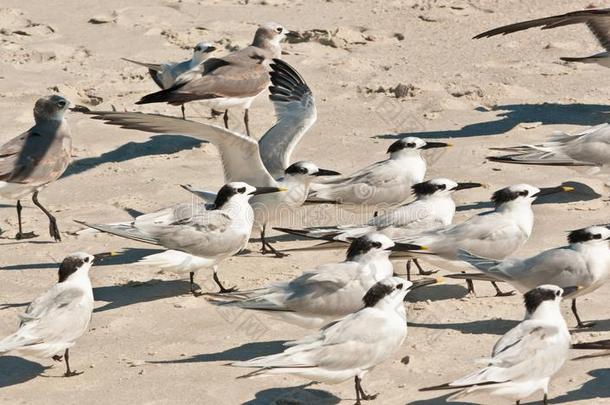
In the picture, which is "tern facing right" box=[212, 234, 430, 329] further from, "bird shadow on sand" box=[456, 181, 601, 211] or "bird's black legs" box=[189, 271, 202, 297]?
"bird shadow on sand" box=[456, 181, 601, 211]

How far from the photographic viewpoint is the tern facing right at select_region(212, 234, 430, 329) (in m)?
7.04

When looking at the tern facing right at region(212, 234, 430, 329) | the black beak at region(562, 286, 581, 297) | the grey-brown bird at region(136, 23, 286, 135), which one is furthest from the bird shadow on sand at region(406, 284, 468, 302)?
the grey-brown bird at region(136, 23, 286, 135)

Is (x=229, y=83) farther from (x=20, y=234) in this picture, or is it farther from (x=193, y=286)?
(x=193, y=286)

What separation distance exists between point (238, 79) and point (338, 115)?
94 centimetres

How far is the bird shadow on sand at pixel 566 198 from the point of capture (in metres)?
9.37

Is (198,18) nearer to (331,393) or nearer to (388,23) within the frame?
(388,23)

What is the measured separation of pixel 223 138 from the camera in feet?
28.7

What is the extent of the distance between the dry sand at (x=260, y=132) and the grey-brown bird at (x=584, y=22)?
0.39 m


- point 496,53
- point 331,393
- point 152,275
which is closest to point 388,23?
point 496,53

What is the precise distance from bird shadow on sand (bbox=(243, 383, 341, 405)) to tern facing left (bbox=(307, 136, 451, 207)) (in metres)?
2.56

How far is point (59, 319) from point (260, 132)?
4736 mm

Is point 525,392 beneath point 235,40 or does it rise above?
above

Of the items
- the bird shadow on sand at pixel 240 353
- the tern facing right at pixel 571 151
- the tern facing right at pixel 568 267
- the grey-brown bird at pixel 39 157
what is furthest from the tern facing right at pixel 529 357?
the grey-brown bird at pixel 39 157

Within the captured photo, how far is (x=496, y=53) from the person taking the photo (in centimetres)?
1265
